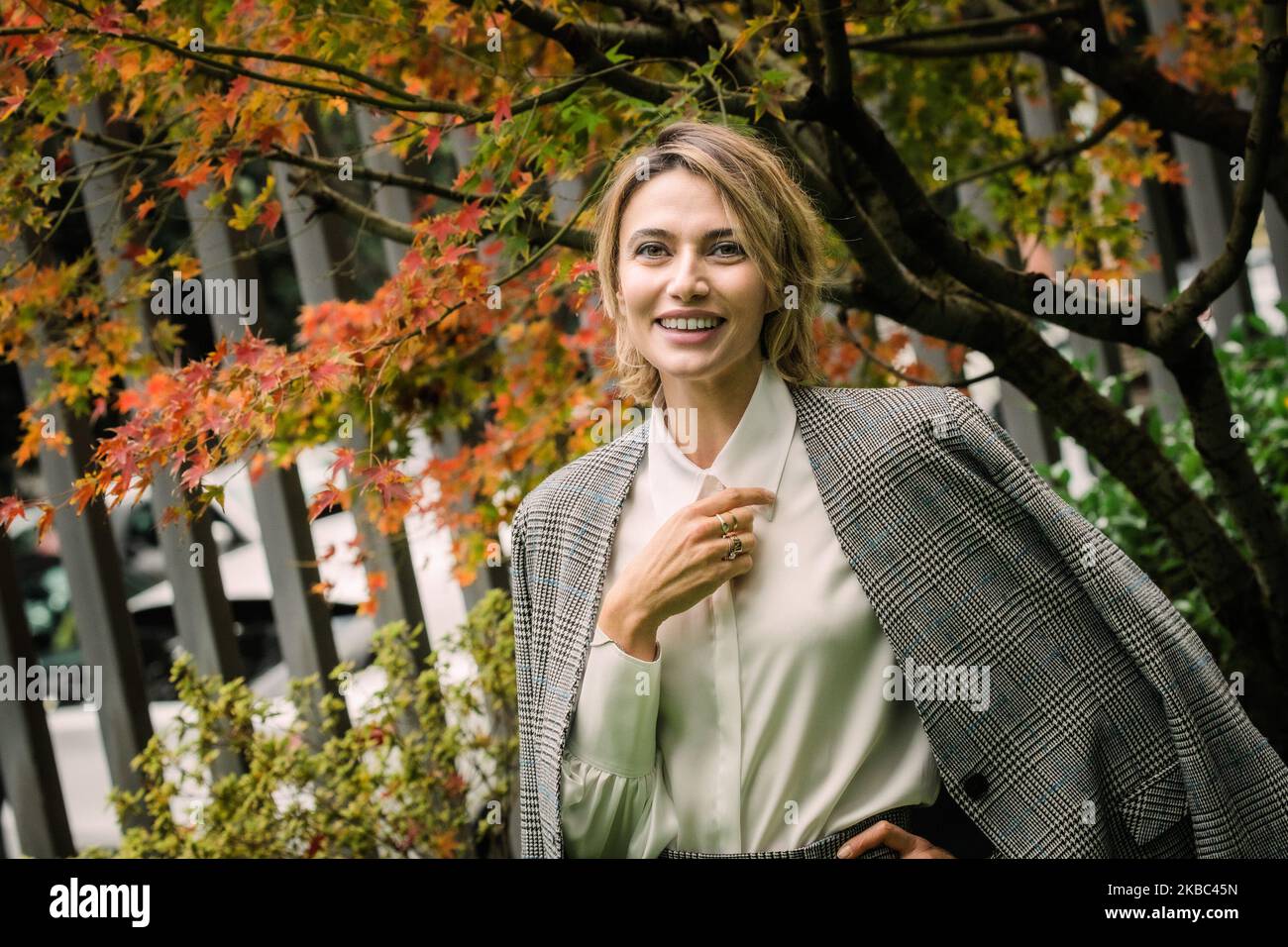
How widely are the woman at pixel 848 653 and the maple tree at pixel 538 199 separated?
1.21 feet

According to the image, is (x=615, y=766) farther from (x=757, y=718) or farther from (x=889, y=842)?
(x=889, y=842)

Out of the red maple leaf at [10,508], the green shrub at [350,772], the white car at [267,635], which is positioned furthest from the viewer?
the white car at [267,635]

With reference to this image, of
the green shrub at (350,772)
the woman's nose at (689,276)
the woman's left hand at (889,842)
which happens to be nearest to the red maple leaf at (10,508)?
the green shrub at (350,772)

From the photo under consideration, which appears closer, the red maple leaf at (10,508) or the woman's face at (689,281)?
the woman's face at (689,281)

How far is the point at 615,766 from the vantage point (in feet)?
6.25

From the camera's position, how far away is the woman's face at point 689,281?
1.92 meters

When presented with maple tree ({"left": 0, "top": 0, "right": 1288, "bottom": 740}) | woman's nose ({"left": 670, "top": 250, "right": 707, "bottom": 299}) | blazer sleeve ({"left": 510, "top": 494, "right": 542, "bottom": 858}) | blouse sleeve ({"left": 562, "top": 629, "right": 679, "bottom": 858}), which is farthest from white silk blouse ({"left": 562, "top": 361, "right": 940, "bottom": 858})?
maple tree ({"left": 0, "top": 0, "right": 1288, "bottom": 740})

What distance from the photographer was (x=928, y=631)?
1863mm

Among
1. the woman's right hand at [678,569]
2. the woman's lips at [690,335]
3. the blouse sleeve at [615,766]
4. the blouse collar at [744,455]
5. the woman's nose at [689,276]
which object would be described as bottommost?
the blouse sleeve at [615,766]

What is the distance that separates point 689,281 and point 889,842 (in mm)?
826

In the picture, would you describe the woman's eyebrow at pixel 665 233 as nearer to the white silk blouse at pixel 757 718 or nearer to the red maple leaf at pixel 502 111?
the white silk blouse at pixel 757 718

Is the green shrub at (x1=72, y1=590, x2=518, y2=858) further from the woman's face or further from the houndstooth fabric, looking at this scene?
the woman's face

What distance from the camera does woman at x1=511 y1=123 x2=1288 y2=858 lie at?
187 centimetres
